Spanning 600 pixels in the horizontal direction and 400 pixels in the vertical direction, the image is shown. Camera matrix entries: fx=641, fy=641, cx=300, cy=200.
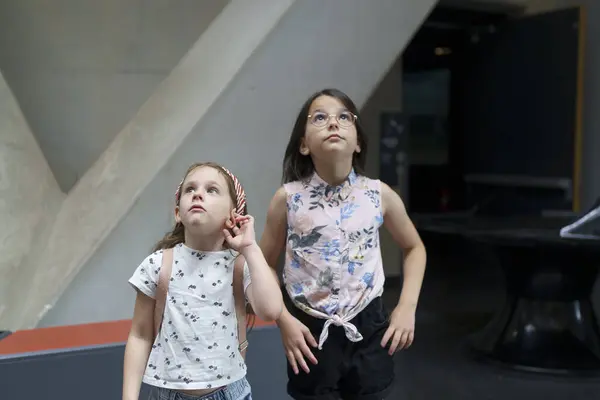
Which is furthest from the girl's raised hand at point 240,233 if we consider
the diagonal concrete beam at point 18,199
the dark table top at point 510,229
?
the dark table top at point 510,229

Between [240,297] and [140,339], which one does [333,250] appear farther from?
[140,339]

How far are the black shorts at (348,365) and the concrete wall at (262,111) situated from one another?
4.70 feet

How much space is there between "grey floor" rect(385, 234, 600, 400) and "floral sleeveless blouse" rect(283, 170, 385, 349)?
6.02 ft

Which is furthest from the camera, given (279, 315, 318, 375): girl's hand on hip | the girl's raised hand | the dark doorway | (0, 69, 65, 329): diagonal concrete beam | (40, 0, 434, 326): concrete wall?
the dark doorway

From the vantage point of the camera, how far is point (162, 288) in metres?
1.45

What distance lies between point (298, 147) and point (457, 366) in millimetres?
2508

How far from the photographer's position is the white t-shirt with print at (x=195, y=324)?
4.62 feet

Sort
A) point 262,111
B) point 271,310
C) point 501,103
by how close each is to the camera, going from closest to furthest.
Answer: point 271,310
point 262,111
point 501,103

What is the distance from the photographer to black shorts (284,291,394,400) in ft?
5.19

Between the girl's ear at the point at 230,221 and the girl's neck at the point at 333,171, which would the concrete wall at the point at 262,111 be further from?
the girl's ear at the point at 230,221

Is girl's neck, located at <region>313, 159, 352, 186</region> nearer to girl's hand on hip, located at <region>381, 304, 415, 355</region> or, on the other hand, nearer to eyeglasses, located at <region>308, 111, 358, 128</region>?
eyeglasses, located at <region>308, 111, 358, 128</region>

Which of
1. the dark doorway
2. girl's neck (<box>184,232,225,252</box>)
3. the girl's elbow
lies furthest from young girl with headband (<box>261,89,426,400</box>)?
the dark doorway

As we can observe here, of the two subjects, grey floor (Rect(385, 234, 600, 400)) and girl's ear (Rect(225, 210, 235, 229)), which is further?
grey floor (Rect(385, 234, 600, 400))

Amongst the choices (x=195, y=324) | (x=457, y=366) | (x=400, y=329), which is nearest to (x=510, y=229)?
(x=457, y=366)
